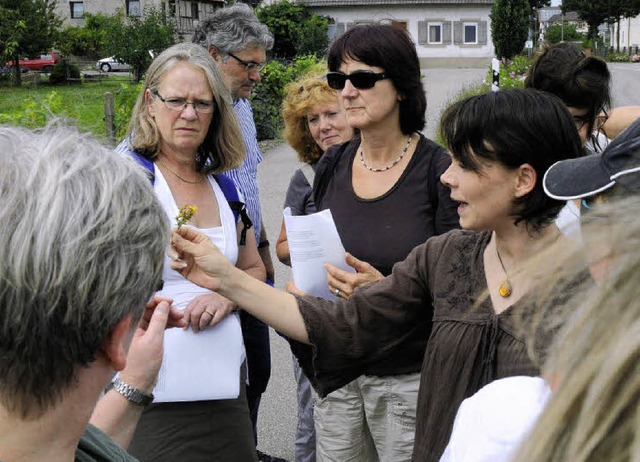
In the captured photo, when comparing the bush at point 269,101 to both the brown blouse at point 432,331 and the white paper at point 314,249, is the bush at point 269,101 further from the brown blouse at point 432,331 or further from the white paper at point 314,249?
the brown blouse at point 432,331

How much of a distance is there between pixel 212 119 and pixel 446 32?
57.5 metres

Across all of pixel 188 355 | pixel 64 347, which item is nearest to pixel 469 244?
pixel 188 355

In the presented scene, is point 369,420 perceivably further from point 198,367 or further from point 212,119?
point 212,119

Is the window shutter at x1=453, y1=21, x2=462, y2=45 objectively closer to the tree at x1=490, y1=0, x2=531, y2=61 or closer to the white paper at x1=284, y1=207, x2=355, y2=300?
the tree at x1=490, y1=0, x2=531, y2=61

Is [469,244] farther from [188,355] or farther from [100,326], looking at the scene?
[100,326]

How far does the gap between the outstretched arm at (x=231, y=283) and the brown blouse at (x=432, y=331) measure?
51 millimetres

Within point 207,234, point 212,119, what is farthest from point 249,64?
point 207,234

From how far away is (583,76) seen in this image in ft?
11.6

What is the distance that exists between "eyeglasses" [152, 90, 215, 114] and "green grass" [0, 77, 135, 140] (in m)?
0.27

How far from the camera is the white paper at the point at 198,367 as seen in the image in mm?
2814

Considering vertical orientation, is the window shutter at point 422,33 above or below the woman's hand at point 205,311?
above

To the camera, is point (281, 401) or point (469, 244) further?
point (281, 401)

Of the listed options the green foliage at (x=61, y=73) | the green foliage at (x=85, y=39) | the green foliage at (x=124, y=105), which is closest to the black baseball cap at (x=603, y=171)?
the green foliage at (x=124, y=105)

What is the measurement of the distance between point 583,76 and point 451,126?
130 centimetres
